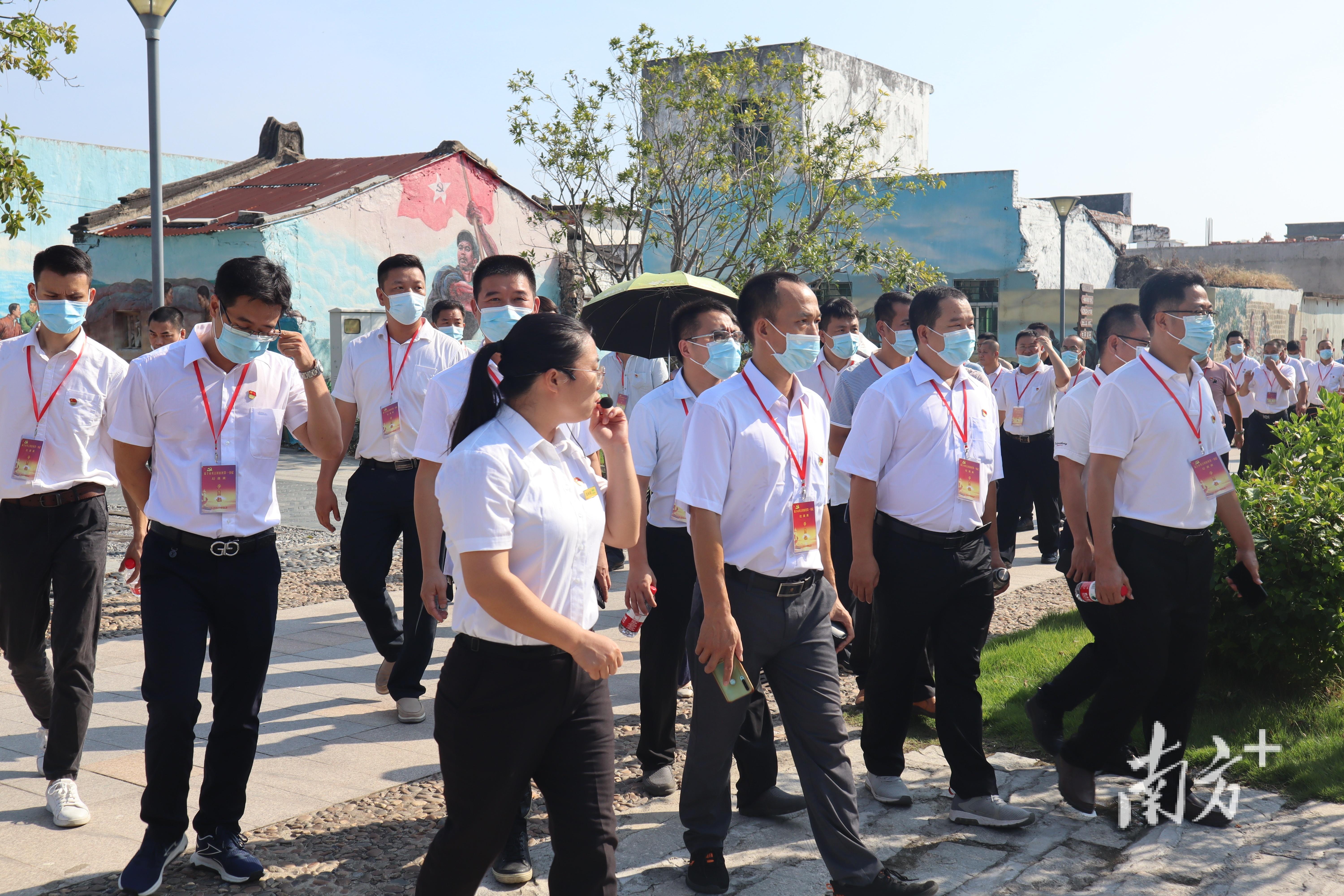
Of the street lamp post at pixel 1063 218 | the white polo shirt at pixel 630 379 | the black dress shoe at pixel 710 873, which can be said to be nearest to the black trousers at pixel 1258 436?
the street lamp post at pixel 1063 218

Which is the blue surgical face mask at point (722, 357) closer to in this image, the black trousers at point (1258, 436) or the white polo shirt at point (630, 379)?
the white polo shirt at point (630, 379)

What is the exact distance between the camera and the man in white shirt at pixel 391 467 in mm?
5664

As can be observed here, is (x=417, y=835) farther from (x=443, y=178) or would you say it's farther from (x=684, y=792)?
(x=443, y=178)

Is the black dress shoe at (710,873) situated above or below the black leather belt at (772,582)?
below

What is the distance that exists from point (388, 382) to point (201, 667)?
2.38 meters

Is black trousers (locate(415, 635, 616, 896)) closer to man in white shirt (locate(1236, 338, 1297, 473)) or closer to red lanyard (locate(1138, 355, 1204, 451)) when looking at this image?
red lanyard (locate(1138, 355, 1204, 451))

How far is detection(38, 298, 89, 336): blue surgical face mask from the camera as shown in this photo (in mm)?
4621

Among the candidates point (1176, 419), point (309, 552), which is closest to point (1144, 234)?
point (309, 552)

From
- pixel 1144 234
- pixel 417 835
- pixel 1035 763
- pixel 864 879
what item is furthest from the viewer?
pixel 1144 234

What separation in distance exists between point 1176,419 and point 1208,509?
37cm

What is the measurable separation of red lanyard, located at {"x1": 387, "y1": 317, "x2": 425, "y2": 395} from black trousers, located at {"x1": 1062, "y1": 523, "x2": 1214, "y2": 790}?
355 centimetres

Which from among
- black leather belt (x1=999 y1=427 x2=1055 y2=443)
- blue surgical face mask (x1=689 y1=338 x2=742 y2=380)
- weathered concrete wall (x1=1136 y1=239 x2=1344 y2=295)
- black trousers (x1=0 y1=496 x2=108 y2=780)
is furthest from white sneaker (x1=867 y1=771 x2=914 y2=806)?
weathered concrete wall (x1=1136 y1=239 x2=1344 y2=295)

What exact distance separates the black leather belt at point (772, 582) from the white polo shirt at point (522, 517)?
86 cm

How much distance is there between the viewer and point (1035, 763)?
5.19m
